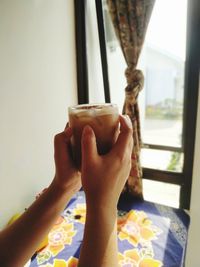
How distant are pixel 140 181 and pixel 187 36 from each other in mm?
936

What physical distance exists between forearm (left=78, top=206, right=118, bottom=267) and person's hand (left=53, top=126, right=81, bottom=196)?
19 centimetres

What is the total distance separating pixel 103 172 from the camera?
480 millimetres

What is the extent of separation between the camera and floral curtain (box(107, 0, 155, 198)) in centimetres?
141

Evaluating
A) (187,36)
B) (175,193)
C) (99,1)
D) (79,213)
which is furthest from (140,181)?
(99,1)

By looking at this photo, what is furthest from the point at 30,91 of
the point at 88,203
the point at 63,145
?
the point at 88,203

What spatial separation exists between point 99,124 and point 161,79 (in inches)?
48.2

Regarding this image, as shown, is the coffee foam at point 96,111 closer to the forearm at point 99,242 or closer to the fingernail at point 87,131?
the fingernail at point 87,131

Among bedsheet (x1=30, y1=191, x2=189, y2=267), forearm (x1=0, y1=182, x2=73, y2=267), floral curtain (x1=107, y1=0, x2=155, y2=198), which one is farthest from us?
floral curtain (x1=107, y1=0, x2=155, y2=198)

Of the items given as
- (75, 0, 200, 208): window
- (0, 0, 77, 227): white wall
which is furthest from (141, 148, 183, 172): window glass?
(0, 0, 77, 227): white wall

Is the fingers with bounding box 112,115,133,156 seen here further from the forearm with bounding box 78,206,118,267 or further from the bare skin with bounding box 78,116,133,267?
the forearm with bounding box 78,206,118,267

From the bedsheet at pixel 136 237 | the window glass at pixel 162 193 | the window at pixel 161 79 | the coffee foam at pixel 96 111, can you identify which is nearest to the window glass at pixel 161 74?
the window at pixel 161 79

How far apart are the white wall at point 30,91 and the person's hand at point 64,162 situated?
0.55 meters

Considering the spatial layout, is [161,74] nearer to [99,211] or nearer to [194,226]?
[194,226]

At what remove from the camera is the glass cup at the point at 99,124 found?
0.58 meters
